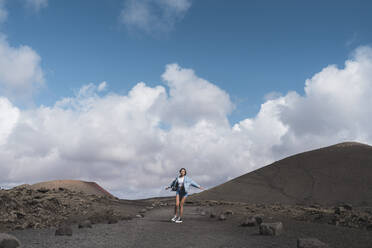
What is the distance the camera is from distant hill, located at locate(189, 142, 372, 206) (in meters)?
35.1

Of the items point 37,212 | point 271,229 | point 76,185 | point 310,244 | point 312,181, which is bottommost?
point 310,244

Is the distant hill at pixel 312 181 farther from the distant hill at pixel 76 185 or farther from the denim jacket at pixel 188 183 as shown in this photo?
the denim jacket at pixel 188 183

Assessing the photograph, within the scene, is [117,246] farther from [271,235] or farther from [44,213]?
[44,213]

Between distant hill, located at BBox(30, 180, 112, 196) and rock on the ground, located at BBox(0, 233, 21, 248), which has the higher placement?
distant hill, located at BBox(30, 180, 112, 196)

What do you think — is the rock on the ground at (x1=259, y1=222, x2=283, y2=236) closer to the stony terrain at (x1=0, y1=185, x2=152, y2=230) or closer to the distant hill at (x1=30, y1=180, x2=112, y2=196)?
the stony terrain at (x1=0, y1=185, x2=152, y2=230)

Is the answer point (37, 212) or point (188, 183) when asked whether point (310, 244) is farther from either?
point (37, 212)

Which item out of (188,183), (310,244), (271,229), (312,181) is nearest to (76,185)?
(312,181)

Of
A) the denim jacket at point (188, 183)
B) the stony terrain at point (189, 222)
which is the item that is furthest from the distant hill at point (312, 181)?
the denim jacket at point (188, 183)

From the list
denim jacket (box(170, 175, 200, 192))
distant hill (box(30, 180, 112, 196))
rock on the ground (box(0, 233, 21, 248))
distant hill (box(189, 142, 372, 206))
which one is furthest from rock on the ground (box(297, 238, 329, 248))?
distant hill (box(30, 180, 112, 196))

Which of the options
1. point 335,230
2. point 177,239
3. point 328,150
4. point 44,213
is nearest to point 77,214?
point 44,213

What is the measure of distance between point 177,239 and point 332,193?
3356 cm

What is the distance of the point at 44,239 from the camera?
745 centimetres

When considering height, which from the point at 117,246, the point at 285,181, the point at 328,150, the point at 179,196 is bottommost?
the point at 117,246

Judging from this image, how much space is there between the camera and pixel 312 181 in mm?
39375
